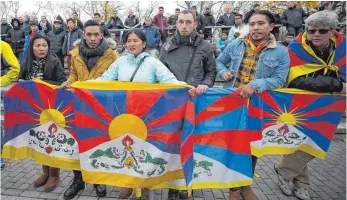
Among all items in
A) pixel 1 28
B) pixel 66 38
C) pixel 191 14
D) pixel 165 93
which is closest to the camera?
pixel 165 93

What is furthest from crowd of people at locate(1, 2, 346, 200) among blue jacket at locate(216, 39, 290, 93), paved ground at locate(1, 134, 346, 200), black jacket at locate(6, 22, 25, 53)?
black jacket at locate(6, 22, 25, 53)

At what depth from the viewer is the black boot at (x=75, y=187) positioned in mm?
3330

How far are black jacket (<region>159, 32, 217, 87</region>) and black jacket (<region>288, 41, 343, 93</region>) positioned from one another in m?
1.02

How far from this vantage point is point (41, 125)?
334cm

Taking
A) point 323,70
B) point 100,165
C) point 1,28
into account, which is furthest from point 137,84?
point 1,28

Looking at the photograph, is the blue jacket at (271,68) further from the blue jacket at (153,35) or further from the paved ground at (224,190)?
the blue jacket at (153,35)

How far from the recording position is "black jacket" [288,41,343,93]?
3.04 m

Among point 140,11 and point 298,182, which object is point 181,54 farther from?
point 140,11

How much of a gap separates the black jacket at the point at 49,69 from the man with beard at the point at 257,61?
2.18 metres

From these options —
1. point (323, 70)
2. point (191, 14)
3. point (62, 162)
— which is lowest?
point (62, 162)

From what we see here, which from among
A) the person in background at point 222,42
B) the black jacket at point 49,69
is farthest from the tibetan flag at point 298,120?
the person in background at point 222,42

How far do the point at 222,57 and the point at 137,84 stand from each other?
1158 millimetres

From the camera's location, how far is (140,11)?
46.5 m

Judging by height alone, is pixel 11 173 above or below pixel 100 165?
below
